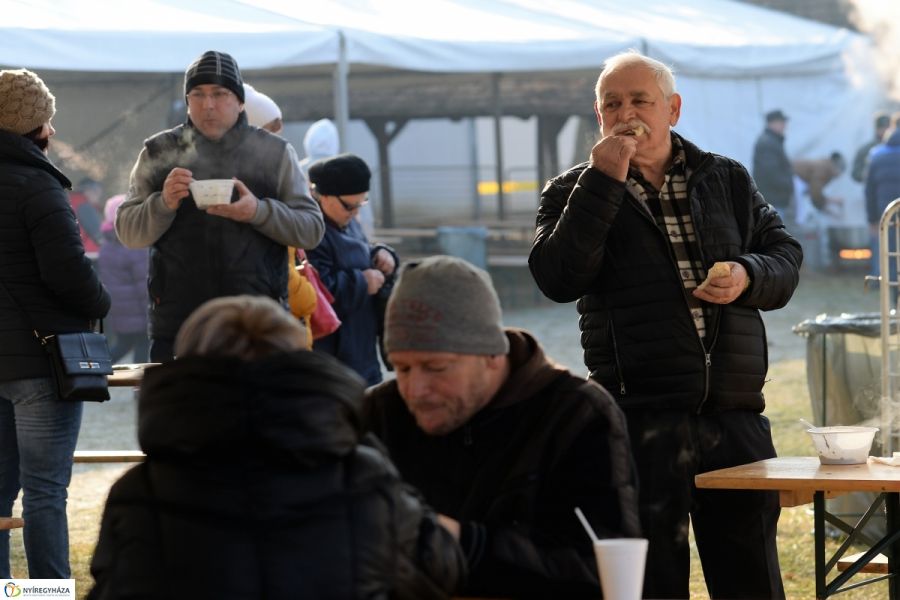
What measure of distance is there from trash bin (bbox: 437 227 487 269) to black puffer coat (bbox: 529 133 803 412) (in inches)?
447

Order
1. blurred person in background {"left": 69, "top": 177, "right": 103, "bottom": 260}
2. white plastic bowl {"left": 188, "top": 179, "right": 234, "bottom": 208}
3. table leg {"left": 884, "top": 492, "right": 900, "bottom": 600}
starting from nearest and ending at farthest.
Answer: table leg {"left": 884, "top": 492, "right": 900, "bottom": 600} < white plastic bowl {"left": 188, "top": 179, "right": 234, "bottom": 208} < blurred person in background {"left": 69, "top": 177, "right": 103, "bottom": 260}

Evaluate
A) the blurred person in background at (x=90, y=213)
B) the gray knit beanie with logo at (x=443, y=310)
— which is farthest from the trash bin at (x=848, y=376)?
the blurred person in background at (x=90, y=213)

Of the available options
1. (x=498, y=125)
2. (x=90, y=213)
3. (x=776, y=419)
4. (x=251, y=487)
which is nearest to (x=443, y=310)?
(x=251, y=487)

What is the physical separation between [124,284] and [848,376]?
227 inches

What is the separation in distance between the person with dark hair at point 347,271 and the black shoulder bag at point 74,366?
4.98 feet

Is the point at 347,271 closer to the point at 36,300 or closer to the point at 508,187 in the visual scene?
the point at 36,300

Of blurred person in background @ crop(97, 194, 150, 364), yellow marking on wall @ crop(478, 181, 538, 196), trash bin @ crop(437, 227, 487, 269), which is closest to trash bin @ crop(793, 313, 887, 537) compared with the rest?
blurred person in background @ crop(97, 194, 150, 364)

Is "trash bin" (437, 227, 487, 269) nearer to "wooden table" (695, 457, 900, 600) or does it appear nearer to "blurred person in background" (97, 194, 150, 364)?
"blurred person in background" (97, 194, 150, 364)

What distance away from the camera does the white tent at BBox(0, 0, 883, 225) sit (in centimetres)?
914

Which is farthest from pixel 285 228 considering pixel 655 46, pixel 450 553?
pixel 655 46

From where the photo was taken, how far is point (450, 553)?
220 centimetres

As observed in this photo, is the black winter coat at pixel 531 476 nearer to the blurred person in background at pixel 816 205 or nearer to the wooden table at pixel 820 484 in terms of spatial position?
the wooden table at pixel 820 484

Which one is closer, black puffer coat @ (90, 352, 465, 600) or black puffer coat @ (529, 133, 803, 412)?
black puffer coat @ (90, 352, 465, 600)

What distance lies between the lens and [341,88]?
10.4m
